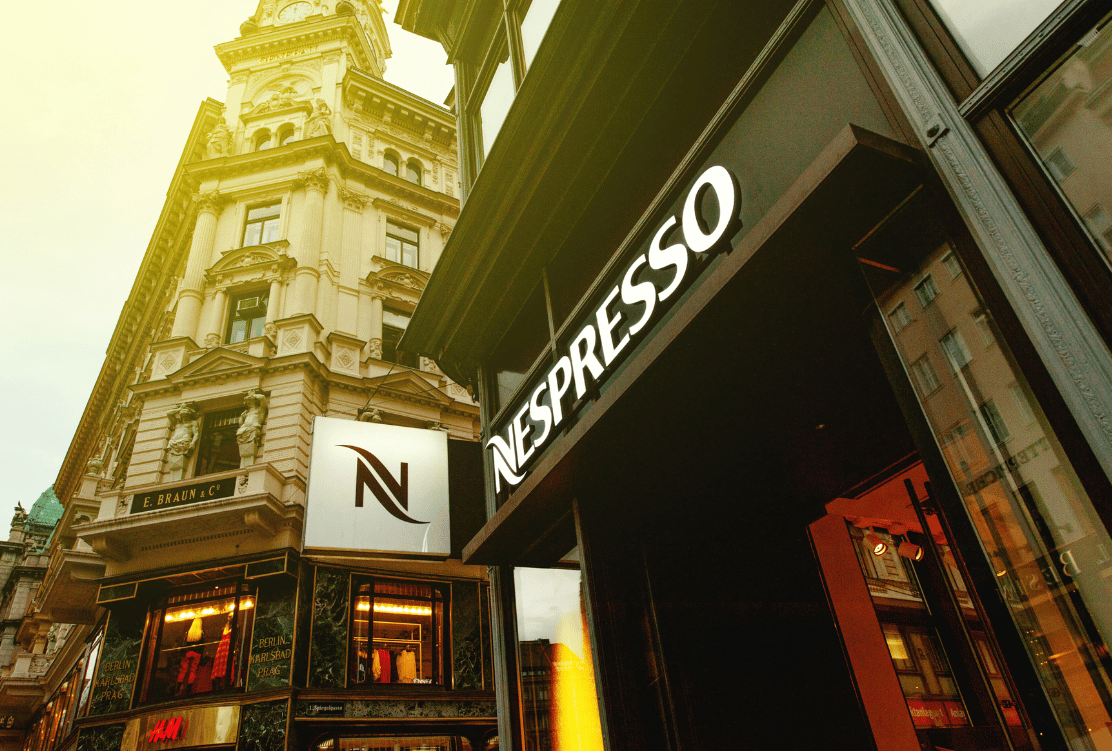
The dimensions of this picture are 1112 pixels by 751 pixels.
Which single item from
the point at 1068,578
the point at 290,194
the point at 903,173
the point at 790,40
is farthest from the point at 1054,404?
the point at 290,194

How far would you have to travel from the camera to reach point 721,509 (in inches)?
222

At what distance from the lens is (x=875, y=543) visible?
21.9ft

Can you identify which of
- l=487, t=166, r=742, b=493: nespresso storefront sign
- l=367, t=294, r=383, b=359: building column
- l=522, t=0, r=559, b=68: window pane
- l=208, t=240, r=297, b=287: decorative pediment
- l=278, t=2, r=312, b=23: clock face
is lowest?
l=487, t=166, r=742, b=493: nespresso storefront sign

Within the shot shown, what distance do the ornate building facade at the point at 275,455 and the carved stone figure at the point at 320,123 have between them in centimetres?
9

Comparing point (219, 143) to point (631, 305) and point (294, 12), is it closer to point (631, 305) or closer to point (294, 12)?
point (294, 12)

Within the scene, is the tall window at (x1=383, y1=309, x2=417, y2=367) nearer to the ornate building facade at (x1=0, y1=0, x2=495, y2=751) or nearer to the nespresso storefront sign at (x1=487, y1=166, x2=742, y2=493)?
the ornate building facade at (x1=0, y1=0, x2=495, y2=751)

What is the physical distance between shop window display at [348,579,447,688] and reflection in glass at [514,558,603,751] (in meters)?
9.04

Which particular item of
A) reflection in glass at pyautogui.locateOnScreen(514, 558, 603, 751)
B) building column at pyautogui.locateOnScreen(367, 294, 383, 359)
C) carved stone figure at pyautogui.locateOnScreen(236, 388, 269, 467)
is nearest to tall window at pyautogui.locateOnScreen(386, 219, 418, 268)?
building column at pyautogui.locateOnScreen(367, 294, 383, 359)

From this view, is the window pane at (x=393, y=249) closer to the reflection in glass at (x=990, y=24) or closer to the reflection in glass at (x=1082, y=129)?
the reflection in glass at (x=990, y=24)

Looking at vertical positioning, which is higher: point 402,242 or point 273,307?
point 402,242

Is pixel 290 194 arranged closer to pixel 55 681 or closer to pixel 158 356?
pixel 158 356

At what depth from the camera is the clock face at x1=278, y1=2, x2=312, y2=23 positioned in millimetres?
28453

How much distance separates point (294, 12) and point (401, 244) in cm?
1435

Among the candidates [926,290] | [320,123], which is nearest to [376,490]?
[926,290]
